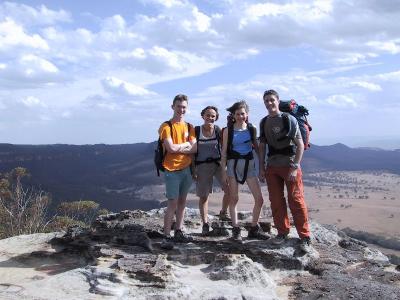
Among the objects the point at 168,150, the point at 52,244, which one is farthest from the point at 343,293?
the point at 52,244

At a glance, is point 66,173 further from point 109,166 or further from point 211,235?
point 211,235

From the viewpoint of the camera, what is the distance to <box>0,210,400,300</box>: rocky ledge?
20.9ft

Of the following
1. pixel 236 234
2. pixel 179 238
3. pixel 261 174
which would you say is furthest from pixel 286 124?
pixel 179 238

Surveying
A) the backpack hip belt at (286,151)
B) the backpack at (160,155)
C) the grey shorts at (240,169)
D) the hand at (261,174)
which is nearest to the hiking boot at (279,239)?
the hand at (261,174)

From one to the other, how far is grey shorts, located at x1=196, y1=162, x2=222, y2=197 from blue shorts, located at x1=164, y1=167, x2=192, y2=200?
0.20 m

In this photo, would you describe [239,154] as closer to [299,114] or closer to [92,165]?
[299,114]

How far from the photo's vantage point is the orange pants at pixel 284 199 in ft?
25.9

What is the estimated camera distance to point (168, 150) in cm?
775

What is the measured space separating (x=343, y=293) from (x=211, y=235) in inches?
105

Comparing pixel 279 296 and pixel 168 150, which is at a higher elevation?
pixel 168 150

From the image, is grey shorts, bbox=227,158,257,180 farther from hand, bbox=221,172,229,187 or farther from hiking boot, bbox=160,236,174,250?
hiking boot, bbox=160,236,174,250

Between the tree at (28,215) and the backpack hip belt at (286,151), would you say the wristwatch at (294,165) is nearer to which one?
the backpack hip belt at (286,151)

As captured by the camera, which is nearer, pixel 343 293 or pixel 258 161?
pixel 343 293

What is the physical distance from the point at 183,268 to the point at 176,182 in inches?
53.2
